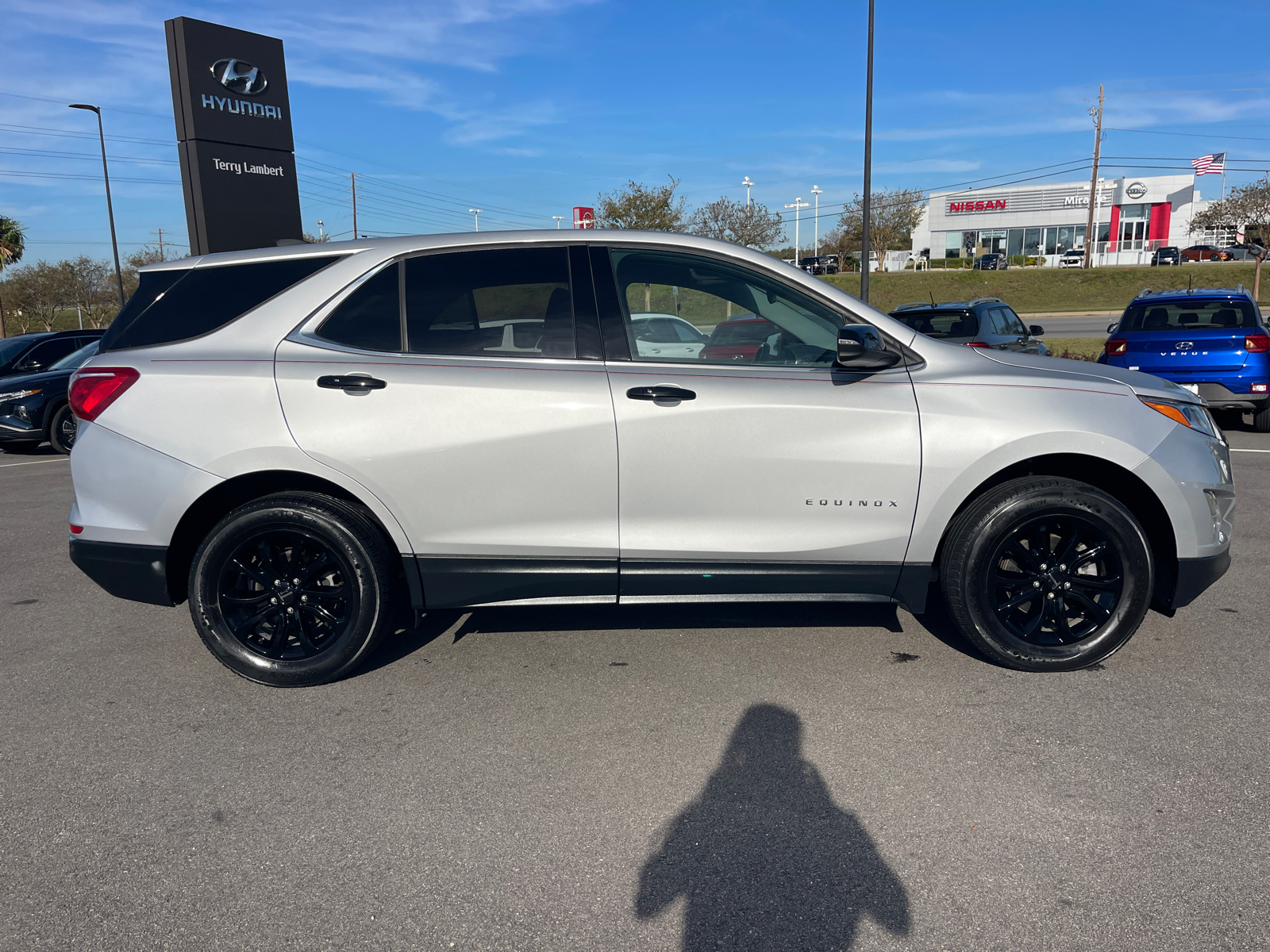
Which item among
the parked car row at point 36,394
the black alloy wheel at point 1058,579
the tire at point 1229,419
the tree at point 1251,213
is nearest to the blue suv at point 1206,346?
the tire at point 1229,419

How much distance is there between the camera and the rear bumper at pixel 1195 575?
3787mm

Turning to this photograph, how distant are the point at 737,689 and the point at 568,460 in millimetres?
1218

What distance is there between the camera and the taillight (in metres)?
3.74

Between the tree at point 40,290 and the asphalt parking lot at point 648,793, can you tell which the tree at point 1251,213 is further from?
the tree at point 40,290

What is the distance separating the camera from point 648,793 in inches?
118

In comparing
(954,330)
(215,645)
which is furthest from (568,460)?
(954,330)

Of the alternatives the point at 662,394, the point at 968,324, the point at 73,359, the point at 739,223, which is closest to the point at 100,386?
the point at 662,394

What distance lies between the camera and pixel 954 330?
1021cm

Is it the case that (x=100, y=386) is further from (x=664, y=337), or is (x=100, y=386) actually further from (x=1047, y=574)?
(x=1047, y=574)

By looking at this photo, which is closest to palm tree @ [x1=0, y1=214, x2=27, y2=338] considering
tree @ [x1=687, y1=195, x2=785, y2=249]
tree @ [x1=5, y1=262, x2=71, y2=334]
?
tree @ [x1=5, y1=262, x2=71, y2=334]

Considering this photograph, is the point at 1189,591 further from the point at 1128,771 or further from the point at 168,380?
the point at 168,380

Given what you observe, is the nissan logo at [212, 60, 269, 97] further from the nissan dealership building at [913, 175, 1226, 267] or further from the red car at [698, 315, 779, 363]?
the nissan dealership building at [913, 175, 1226, 267]

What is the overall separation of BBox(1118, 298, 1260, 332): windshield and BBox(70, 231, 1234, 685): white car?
27.2 feet

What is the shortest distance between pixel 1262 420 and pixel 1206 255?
5934 cm
